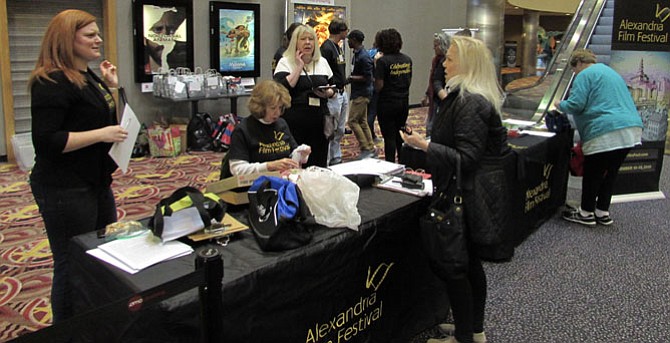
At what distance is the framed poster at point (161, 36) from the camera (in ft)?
23.6

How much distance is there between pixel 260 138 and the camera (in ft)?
9.66

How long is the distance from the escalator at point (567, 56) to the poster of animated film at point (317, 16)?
10.2ft

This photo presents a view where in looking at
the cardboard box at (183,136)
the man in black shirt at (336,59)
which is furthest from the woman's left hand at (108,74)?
the cardboard box at (183,136)

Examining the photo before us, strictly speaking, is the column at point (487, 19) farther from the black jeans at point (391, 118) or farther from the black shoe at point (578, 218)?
the black shoe at point (578, 218)

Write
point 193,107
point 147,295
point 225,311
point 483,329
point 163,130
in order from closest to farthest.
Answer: point 147,295 → point 225,311 → point 483,329 → point 163,130 → point 193,107

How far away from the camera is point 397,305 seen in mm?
2684

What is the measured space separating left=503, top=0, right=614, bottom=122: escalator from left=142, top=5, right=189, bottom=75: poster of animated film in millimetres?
4328

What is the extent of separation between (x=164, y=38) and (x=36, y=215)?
135 inches

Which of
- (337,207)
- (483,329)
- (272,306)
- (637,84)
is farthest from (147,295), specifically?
(637,84)

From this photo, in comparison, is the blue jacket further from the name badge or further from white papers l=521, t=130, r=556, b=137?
the name badge

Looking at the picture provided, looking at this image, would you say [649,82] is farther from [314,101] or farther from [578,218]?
[314,101]

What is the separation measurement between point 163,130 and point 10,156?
1660 millimetres

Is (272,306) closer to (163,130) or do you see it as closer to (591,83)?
(591,83)

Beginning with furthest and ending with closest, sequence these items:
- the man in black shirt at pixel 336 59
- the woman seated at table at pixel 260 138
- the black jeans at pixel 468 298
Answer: the man in black shirt at pixel 336 59, the woman seated at table at pixel 260 138, the black jeans at pixel 468 298
